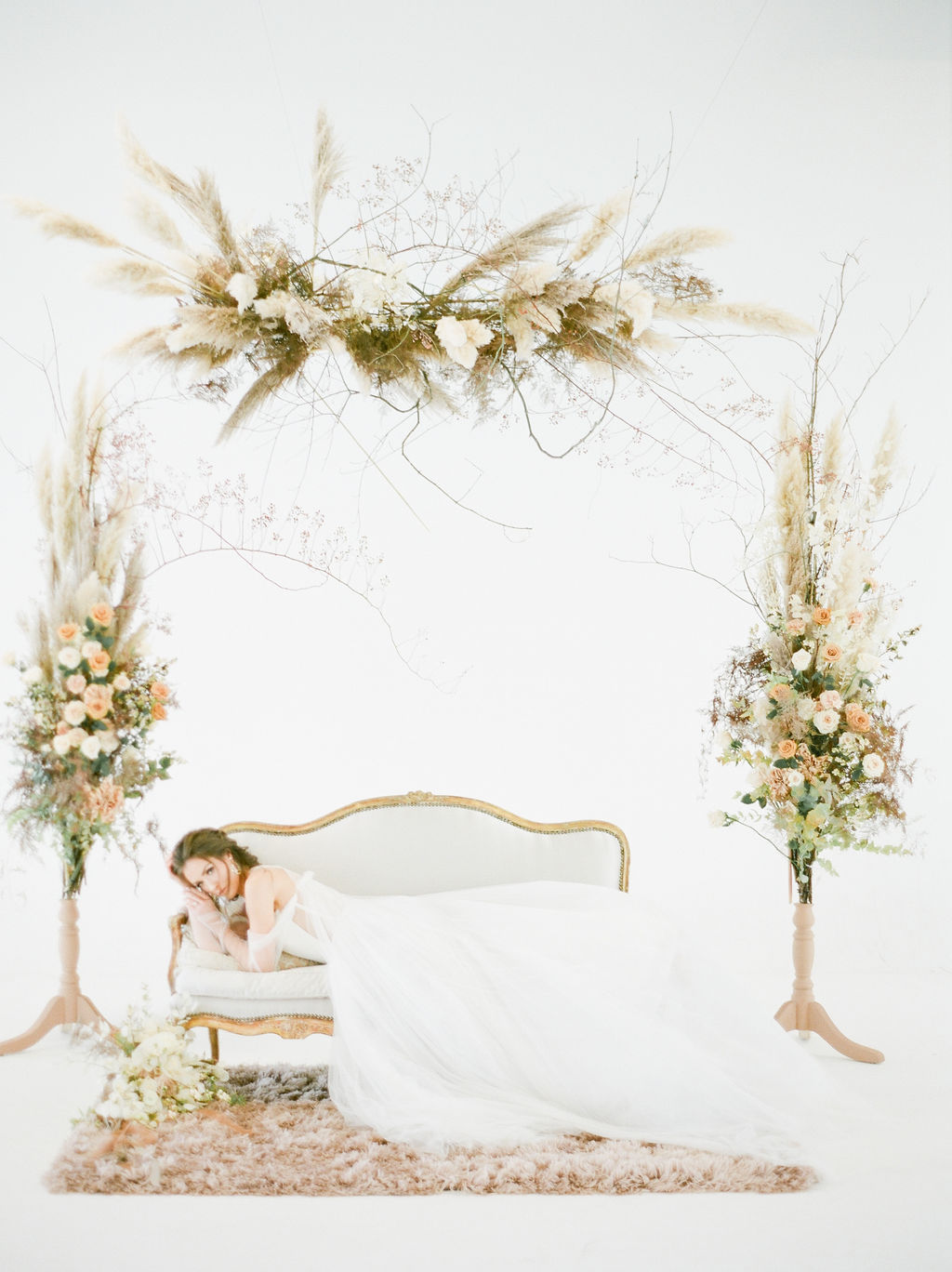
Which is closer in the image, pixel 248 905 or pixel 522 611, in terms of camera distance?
pixel 248 905

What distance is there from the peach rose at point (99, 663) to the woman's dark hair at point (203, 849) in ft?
2.07

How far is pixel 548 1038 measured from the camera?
9.57ft

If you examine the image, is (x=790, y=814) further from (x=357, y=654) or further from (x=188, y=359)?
(x=188, y=359)

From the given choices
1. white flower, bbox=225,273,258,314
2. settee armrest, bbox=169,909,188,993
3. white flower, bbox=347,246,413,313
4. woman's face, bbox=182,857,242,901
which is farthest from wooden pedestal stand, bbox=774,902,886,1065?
white flower, bbox=225,273,258,314

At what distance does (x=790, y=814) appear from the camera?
3.87 metres

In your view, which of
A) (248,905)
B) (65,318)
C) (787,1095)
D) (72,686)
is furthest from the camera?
(65,318)

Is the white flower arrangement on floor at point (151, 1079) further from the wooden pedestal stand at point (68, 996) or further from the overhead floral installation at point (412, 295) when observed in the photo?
the overhead floral installation at point (412, 295)

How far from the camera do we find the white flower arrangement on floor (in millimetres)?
2812

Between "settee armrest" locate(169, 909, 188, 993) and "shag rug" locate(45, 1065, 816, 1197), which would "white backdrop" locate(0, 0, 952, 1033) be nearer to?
"settee armrest" locate(169, 909, 188, 993)

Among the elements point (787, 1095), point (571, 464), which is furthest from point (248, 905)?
point (571, 464)

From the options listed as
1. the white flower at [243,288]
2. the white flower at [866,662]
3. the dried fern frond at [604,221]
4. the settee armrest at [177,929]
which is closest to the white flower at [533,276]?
the dried fern frond at [604,221]

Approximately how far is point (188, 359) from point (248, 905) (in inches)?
70.7

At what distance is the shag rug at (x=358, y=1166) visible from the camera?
260cm

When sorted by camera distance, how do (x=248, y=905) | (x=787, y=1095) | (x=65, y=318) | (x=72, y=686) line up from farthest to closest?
(x=65, y=318), (x=72, y=686), (x=248, y=905), (x=787, y=1095)
